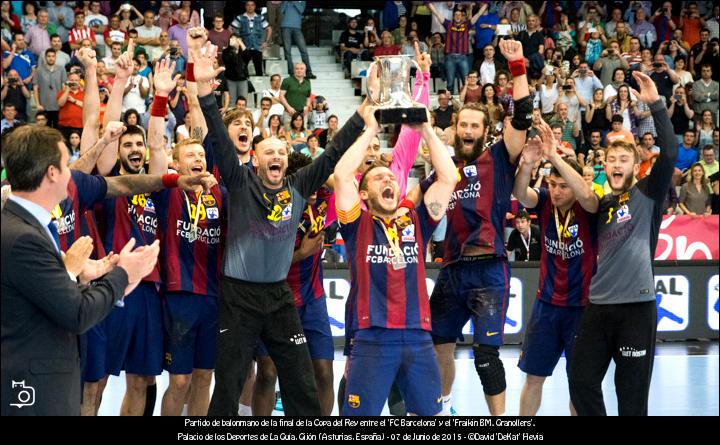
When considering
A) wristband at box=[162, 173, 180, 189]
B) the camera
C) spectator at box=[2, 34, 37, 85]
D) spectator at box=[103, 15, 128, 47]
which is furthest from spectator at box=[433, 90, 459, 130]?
the camera

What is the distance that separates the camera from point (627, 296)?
6.70m

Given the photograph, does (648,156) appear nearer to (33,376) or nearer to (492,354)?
(492,354)

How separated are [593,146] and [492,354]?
11.8 m

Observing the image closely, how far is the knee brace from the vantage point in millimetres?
7012

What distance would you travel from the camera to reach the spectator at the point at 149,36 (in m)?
18.5

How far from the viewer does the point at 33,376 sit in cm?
434

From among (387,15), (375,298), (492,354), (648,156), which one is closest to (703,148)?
(648,156)

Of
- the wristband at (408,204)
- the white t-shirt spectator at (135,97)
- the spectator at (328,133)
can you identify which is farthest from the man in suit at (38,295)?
the spectator at (328,133)

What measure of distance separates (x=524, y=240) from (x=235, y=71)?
7468mm

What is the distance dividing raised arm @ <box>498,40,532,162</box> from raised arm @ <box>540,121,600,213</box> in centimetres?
16

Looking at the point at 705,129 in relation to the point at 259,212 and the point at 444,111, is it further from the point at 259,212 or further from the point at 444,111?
the point at 259,212

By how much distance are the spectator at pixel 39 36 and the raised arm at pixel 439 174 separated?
43.1 feet

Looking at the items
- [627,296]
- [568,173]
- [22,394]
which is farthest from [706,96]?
[22,394]
